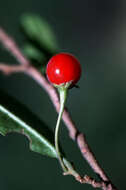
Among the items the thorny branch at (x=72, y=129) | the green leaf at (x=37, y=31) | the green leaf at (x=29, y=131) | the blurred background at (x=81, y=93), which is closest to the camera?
the thorny branch at (x=72, y=129)

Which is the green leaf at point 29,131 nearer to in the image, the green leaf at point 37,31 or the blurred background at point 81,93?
the green leaf at point 37,31

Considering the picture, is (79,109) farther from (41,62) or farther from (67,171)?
(67,171)

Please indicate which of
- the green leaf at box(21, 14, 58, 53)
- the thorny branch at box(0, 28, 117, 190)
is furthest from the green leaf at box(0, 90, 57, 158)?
the green leaf at box(21, 14, 58, 53)

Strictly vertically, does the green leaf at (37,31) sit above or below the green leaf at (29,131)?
above

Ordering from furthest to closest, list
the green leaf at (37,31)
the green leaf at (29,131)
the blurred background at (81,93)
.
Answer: the blurred background at (81,93)
the green leaf at (37,31)
the green leaf at (29,131)

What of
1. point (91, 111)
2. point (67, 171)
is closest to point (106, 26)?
point (91, 111)

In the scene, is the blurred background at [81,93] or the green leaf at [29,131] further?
the blurred background at [81,93]

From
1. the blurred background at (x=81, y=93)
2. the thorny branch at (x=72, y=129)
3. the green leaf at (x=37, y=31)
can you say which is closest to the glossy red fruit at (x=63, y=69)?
the thorny branch at (x=72, y=129)
